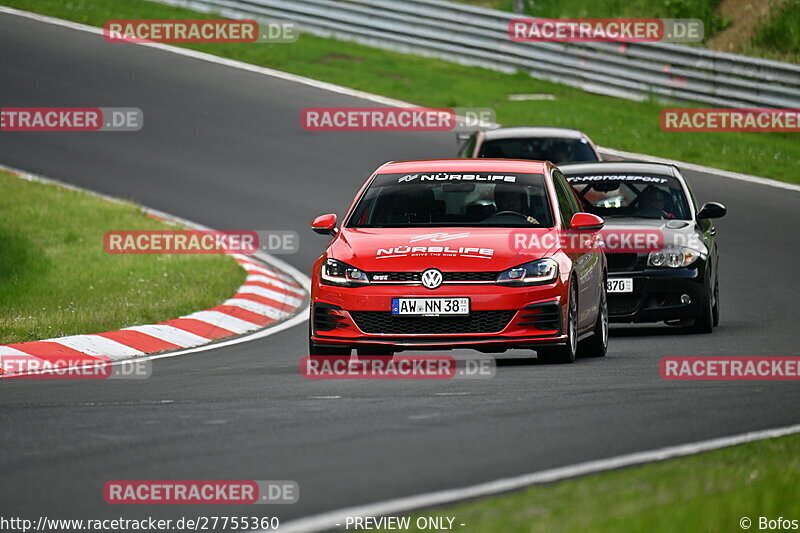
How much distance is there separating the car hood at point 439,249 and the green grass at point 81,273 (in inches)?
133

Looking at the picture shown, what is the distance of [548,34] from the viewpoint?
28844 millimetres

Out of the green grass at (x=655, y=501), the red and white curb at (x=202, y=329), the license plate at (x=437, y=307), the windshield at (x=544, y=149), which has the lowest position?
the red and white curb at (x=202, y=329)

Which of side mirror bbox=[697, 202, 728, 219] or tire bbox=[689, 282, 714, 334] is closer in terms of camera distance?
tire bbox=[689, 282, 714, 334]

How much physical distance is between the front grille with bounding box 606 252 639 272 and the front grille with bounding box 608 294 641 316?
0.24m

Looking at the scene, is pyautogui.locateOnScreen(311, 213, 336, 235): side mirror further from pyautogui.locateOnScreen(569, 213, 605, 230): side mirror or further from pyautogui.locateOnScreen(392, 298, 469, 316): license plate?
pyautogui.locateOnScreen(569, 213, 605, 230): side mirror

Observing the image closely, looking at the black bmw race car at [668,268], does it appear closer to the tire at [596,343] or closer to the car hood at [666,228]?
the car hood at [666,228]

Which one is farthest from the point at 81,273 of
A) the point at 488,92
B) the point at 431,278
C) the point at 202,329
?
the point at 488,92

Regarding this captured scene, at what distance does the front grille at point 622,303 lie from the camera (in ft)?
45.6

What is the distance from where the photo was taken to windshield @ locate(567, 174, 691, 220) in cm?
1483

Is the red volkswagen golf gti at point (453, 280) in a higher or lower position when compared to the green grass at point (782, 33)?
lower

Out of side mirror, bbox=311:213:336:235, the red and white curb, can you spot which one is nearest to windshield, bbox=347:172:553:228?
side mirror, bbox=311:213:336:235

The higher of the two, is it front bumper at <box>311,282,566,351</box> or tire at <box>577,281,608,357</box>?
front bumper at <box>311,282,566,351</box>

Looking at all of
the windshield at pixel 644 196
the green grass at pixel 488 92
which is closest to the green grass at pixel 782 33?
the green grass at pixel 488 92

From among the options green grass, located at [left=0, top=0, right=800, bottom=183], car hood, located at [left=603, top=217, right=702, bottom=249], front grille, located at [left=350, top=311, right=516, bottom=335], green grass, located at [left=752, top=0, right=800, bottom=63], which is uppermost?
green grass, located at [left=752, top=0, right=800, bottom=63]
